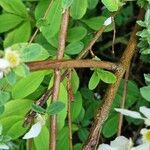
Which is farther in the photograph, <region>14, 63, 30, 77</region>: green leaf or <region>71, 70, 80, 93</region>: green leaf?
<region>71, 70, 80, 93</region>: green leaf

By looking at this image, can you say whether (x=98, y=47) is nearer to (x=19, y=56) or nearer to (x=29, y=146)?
(x=29, y=146)

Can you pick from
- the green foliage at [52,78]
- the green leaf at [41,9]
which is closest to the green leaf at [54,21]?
the green foliage at [52,78]

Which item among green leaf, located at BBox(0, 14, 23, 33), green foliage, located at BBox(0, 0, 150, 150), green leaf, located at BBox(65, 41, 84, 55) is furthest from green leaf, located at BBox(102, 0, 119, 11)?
green leaf, located at BBox(0, 14, 23, 33)

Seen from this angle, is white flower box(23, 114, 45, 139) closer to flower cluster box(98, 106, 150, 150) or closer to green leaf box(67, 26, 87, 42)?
flower cluster box(98, 106, 150, 150)

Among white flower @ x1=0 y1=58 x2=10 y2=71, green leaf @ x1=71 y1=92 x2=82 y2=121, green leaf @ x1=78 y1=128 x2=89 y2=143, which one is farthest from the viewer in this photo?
green leaf @ x1=78 y1=128 x2=89 y2=143

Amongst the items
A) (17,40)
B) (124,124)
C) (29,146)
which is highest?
(17,40)

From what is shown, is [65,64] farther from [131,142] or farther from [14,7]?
[14,7]

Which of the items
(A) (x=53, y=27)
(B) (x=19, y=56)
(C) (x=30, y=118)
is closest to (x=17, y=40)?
(A) (x=53, y=27)
